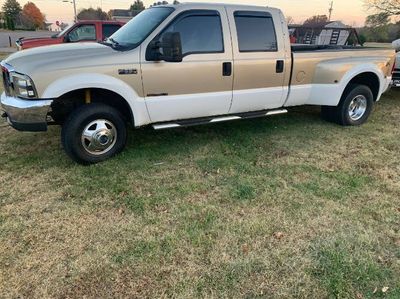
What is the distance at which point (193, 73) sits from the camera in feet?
15.6

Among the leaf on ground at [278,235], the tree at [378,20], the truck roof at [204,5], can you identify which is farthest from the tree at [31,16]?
the leaf on ground at [278,235]

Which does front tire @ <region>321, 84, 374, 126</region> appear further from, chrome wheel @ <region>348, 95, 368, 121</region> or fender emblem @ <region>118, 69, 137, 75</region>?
fender emblem @ <region>118, 69, 137, 75</region>

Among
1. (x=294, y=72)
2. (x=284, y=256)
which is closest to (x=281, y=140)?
(x=294, y=72)

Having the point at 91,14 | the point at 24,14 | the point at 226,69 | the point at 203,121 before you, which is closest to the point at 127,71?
the point at 203,121

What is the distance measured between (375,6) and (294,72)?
38.3 meters

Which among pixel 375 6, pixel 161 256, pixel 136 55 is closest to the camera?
pixel 161 256

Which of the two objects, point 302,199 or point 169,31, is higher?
point 169,31

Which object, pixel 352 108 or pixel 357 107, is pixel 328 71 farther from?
pixel 357 107

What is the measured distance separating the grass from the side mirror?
4.36 ft

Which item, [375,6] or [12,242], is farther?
[375,6]

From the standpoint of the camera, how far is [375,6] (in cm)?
3738

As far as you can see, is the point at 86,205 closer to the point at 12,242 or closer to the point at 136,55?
the point at 12,242

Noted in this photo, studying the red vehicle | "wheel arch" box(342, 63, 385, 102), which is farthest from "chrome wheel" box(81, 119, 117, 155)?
the red vehicle

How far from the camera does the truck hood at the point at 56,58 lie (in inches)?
161
